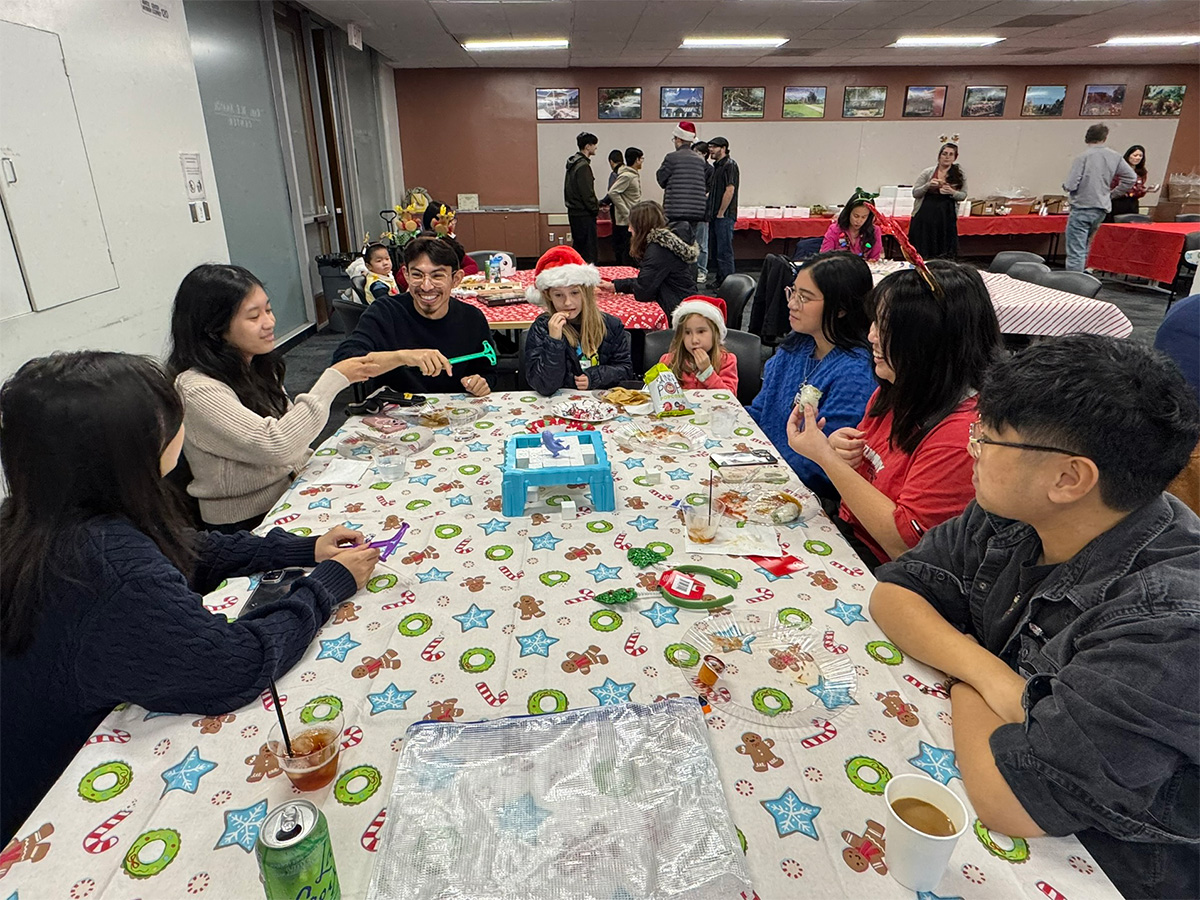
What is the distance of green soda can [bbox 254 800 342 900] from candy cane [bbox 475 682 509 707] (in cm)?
37

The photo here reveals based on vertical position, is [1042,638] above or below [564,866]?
above

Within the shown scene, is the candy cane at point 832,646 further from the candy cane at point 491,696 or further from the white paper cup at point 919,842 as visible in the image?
the candy cane at point 491,696

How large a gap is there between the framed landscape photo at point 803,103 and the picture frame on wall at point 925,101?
140 cm

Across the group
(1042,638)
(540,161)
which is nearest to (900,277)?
(1042,638)

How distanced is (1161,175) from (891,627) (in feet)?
48.0

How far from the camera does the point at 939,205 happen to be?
276 inches

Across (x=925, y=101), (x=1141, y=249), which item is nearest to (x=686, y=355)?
(x=1141, y=249)

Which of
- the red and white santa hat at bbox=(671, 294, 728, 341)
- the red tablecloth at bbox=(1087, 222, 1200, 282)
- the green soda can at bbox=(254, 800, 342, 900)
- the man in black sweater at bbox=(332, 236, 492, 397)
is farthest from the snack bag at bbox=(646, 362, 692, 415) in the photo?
the red tablecloth at bbox=(1087, 222, 1200, 282)

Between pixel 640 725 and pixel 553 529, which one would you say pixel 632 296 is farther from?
pixel 640 725

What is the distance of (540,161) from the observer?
432 inches

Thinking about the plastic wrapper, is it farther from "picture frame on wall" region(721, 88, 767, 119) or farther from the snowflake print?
"picture frame on wall" region(721, 88, 767, 119)

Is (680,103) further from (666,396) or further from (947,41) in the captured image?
(666,396)

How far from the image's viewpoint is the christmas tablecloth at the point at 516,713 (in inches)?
34.0

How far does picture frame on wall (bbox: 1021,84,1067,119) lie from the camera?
428 inches
